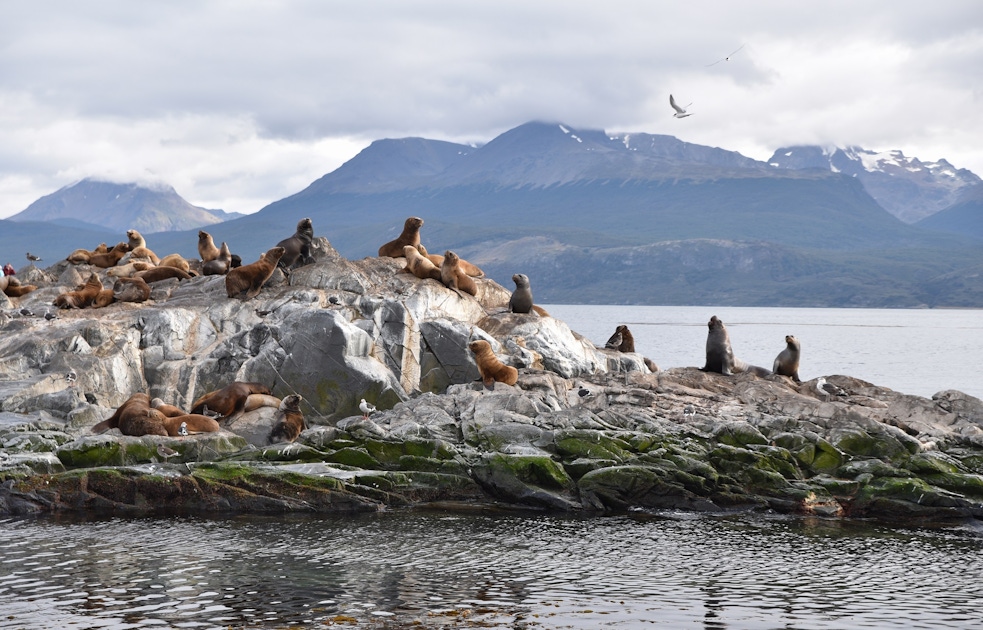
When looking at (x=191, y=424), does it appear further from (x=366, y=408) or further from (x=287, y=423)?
(x=366, y=408)

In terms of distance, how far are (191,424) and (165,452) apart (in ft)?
4.48

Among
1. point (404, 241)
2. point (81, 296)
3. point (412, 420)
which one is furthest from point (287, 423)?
point (404, 241)

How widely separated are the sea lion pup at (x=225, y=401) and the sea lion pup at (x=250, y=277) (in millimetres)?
4466

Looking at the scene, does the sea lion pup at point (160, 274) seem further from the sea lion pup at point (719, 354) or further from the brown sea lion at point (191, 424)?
the sea lion pup at point (719, 354)

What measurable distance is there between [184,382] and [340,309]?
13.8 feet

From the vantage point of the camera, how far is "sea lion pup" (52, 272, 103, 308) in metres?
27.2

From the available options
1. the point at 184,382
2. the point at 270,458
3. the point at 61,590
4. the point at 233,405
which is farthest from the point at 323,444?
the point at 61,590

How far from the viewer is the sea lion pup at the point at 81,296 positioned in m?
27.2

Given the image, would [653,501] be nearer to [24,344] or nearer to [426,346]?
[426,346]

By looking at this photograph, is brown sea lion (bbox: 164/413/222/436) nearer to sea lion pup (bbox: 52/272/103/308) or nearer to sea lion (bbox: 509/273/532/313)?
sea lion pup (bbox: 52/272/103/308)

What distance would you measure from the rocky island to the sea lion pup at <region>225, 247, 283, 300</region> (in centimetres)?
32

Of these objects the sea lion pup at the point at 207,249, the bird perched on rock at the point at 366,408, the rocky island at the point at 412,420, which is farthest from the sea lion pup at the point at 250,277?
→ the bird perched on rock at the point at 366,408

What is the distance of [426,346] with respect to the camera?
25.9 m

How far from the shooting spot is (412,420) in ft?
72.4
